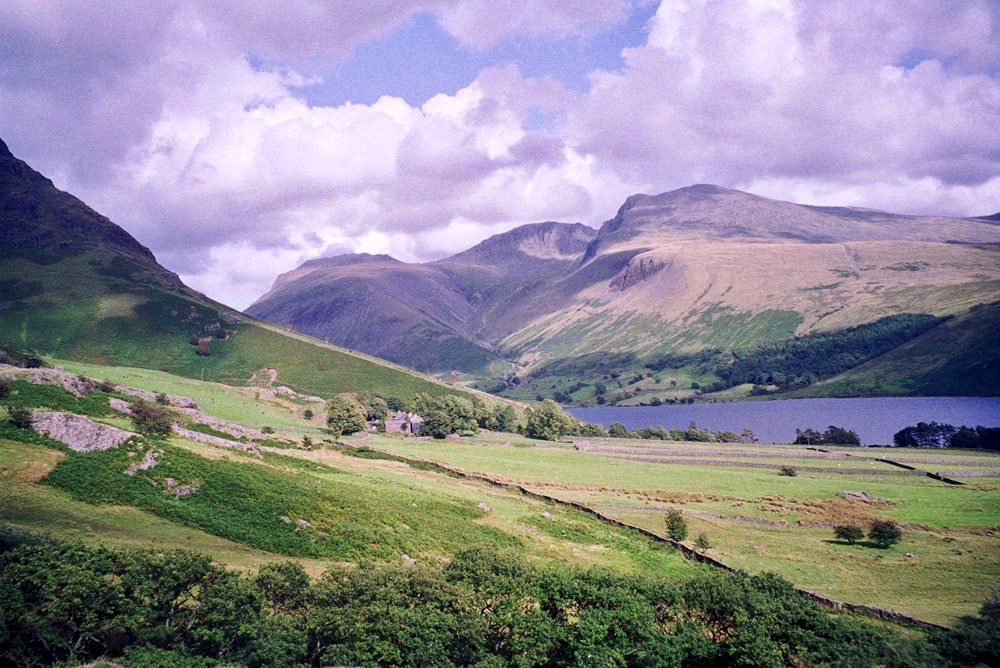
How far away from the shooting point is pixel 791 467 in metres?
82.9

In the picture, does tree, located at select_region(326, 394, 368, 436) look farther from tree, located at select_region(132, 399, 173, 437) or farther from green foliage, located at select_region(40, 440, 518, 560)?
green foliage, located at select_region(40, 440, 518, 560)

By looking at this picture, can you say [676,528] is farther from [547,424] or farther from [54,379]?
[547,424]

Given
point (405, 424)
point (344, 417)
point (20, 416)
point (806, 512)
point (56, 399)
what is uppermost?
point (56, 399)

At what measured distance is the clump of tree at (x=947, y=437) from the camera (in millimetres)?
121762

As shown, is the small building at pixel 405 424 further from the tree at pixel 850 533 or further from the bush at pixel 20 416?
the tree at pixel 850 533

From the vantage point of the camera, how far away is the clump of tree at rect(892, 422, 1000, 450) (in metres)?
122

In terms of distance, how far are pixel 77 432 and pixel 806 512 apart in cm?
6448

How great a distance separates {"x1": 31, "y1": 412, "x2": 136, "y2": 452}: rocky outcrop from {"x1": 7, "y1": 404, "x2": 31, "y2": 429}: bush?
1.22ft

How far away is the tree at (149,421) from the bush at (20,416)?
8276 millimetres

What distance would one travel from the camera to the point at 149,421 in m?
47.1

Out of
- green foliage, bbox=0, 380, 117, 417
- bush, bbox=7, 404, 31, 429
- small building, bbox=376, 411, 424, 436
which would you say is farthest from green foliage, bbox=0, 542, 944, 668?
small building, bbox=376, 411, 424, 436

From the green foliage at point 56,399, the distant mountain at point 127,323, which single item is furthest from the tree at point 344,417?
the distant mountain at point 127,323

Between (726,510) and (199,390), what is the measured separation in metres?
86.0

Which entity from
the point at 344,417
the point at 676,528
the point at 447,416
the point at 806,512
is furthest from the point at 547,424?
the point at 676,528
